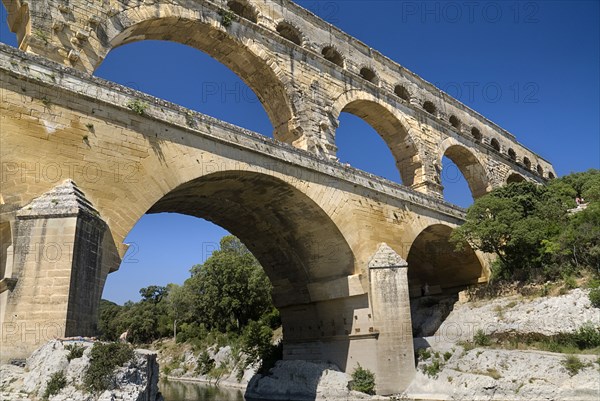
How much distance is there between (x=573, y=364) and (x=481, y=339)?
11.3 ft

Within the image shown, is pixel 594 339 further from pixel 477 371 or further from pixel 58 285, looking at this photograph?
pixel 58 285

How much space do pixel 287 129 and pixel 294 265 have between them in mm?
4732

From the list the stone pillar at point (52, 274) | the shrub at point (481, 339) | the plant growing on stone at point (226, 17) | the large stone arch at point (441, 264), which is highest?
the plant growing on stone at point (226, 17)

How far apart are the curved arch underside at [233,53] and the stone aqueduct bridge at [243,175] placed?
2.7 inches

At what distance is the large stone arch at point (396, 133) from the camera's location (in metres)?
21.0

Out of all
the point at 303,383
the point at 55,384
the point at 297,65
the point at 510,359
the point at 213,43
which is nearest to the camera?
the point at 55,384

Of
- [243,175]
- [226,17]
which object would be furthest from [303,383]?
[226,17]

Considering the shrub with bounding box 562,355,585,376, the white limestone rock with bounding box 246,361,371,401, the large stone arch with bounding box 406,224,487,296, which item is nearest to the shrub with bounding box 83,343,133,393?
the white limestone rock with bounding box 246,361,371,401

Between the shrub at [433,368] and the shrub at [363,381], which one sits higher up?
the shrub at [433,368]

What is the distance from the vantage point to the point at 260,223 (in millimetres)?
15211

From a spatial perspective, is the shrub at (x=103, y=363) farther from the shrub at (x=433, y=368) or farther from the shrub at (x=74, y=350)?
the shrub at (x=433, y=368)

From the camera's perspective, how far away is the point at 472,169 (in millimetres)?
26828

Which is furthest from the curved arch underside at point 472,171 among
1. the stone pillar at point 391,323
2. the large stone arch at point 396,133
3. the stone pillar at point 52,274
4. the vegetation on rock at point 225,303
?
the stone pillar at point 52,274

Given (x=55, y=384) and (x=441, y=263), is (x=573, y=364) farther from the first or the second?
(x=55, y=384)
